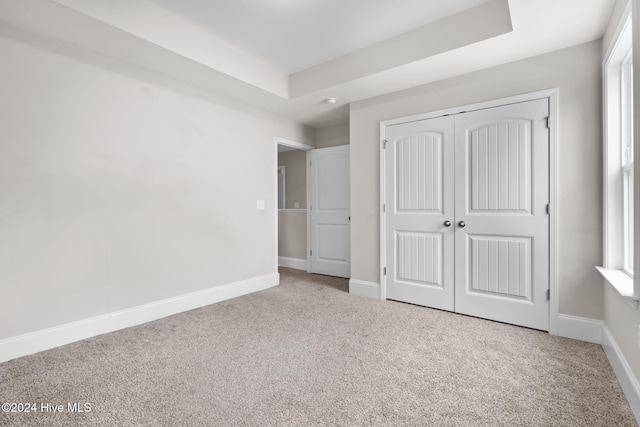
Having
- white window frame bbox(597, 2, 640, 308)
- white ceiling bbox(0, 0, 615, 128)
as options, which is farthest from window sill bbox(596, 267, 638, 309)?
white ceiling bbox(0, 0, 615, 128)

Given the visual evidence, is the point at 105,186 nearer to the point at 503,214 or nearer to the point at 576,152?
the point at 503,214

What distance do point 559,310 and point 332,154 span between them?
3.37 m

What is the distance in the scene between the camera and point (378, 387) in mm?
1795

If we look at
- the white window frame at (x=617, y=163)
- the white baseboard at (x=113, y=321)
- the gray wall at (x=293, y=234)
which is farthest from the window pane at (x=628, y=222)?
the gray wall at (x=293, y=234)

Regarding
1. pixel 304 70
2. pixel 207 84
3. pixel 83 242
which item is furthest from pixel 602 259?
pixel 83 242

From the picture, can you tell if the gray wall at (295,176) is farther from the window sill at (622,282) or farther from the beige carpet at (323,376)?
the window sill at (622,282)

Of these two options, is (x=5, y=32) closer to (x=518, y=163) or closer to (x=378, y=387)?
(x=378, y=387)

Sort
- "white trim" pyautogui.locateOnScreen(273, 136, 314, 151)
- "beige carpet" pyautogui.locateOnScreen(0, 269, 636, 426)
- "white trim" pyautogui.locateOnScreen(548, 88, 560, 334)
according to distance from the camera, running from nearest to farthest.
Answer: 1. "beige carpet" pyautogui.locateOnScreen(0, 269, 636, 426)
2. "white trim" pyautogui.locateOnScreen(548, 88, 560, 334)
3. "white trim" pyautogui.locateOnScreen(273, 136, 314, 151)

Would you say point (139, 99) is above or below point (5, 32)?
below

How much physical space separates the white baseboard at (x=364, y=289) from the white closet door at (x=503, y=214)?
0.91 m

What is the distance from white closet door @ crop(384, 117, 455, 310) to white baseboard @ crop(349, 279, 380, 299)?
6.3 inches

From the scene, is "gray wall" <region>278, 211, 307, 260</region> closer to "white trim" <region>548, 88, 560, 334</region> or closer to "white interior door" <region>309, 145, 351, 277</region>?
"white interior door" <region>309, 145, 351, 277</region>

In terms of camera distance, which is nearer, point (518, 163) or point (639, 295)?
point (639, 295)

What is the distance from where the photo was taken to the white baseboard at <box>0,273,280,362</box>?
7.29ft
